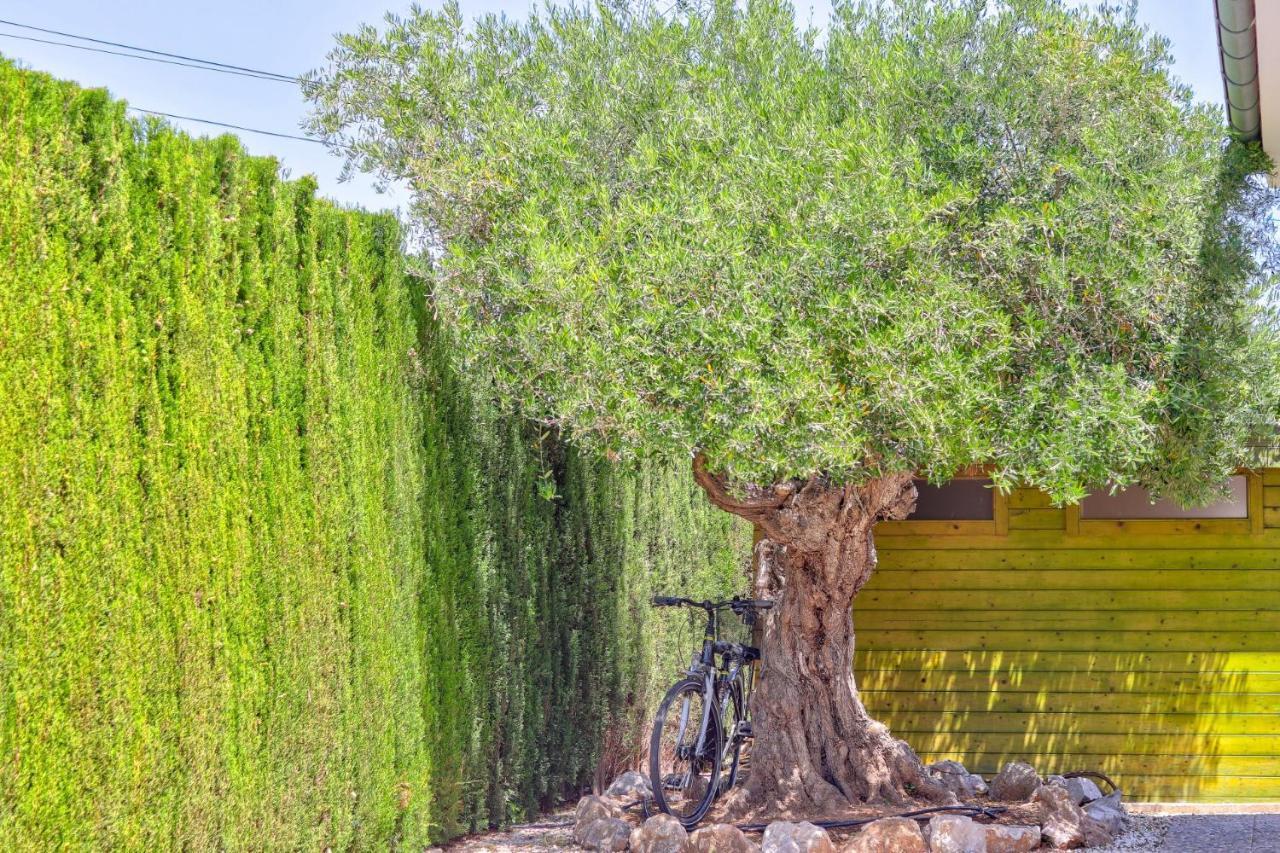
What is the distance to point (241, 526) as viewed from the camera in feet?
14.5

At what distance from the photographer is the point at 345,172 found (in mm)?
6449

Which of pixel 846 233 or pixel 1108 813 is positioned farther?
pixel 1108 813

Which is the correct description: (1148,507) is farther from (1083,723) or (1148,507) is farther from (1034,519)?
(1083,723)

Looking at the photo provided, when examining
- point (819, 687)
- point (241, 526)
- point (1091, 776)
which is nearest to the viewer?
point (241, 526)

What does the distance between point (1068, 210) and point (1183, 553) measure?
389 centimetres

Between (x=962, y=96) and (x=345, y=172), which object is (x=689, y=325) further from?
(x=345, y=172)

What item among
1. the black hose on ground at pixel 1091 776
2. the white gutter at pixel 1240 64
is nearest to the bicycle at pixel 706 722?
the black hose on ground at pixel 1091 776

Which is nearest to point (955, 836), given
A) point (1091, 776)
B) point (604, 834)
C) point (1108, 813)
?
point (1108, 813)

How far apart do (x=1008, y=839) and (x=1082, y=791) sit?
1289 mm

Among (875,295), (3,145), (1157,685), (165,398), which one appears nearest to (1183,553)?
(1157,685)

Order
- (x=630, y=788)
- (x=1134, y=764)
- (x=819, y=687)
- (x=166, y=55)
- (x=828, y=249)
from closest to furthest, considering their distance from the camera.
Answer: (x=828, y=249), (x=819, y=687), (x=630, y=788), (x=1134, y=764), (x=166, y=55)

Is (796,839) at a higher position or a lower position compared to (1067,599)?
lower

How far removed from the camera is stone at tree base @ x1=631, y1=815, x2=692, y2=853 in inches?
233

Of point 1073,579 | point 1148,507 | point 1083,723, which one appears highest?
point 1148,507
